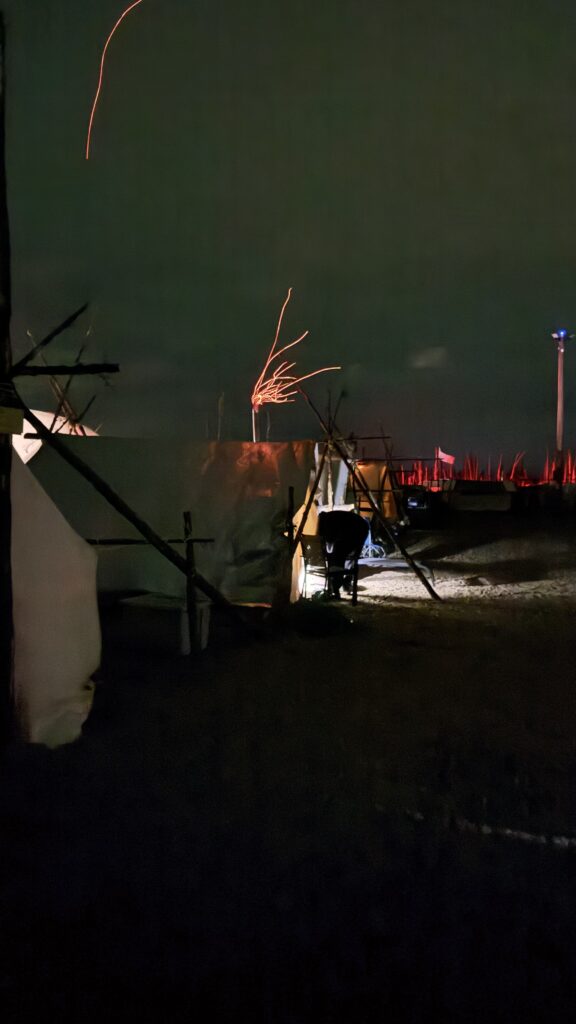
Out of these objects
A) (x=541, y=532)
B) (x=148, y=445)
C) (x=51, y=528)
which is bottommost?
(x=541, y=532)

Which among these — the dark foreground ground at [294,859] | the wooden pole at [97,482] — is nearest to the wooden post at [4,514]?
the dark foreground ground at [294,859]

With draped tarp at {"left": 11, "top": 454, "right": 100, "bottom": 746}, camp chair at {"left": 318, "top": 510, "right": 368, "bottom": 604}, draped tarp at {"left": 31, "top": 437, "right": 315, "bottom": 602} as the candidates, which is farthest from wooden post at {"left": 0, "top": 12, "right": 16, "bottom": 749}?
camp chair at {"left": 318, "top": 510, "right": 368, "bottom": 604}

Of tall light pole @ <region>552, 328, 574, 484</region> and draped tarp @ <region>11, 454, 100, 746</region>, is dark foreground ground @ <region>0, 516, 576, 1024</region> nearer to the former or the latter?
draped tarp @ <region>11, 454, 100, 746</region>

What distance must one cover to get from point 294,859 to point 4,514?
236 centimetres

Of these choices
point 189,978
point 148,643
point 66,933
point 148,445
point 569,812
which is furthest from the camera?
point 148,445

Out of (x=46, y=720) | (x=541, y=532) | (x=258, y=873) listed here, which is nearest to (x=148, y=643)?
(x=46, y=720)

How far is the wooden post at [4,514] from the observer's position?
148 inches

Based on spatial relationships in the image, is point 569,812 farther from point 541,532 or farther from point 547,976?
point 541,532

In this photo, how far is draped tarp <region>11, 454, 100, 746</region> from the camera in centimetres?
393

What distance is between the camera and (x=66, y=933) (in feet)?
7.90

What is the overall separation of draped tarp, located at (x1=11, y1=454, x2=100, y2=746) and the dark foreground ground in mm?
239

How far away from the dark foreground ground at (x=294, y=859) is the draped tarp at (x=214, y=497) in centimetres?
301

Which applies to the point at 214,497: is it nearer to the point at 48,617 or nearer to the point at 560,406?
the point at 48,617

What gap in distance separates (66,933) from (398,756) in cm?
222
